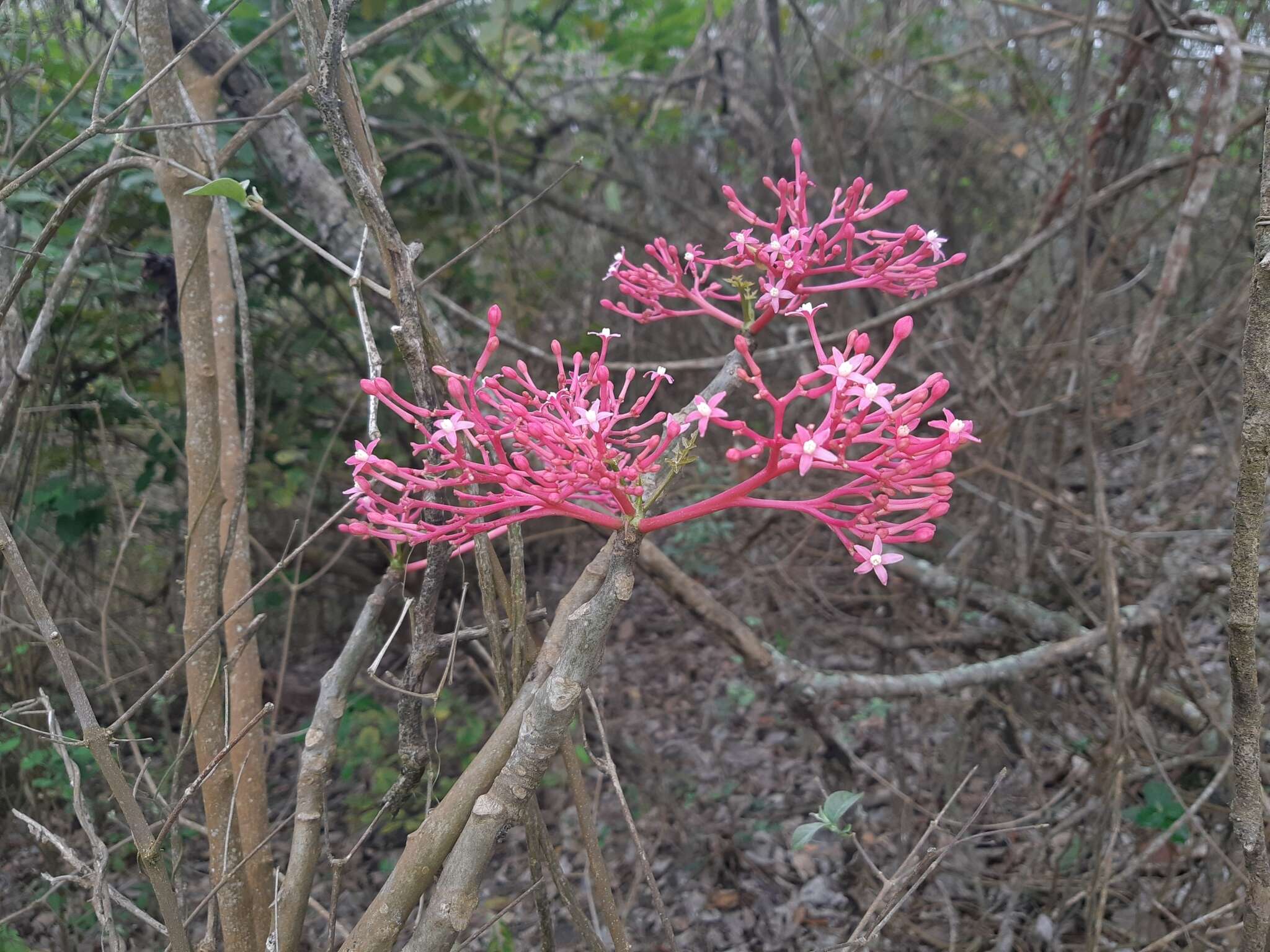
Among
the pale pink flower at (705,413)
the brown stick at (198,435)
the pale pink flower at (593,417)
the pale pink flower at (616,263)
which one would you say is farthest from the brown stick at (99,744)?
the pale pink flower at (616,263)

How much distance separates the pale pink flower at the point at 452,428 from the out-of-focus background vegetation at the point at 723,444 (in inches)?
48.1

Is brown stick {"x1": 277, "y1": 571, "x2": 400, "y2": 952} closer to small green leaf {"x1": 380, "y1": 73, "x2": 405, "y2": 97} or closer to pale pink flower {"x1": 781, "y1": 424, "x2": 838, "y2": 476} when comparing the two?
pale pink flower {"x1": 781, "y1": 424, "x2": 838, "y2": 476}

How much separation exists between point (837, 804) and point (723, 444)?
2727 millimetres

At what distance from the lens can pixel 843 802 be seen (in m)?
1.55

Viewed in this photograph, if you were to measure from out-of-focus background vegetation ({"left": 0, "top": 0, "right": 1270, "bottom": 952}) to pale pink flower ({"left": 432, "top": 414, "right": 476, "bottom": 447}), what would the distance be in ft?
4.01

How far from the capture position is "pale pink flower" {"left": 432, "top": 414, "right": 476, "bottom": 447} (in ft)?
3.21

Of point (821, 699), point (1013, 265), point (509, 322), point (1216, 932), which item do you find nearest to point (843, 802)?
point (821, 699)

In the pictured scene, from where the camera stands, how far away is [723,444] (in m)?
4.18

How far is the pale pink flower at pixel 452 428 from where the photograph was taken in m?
0.98

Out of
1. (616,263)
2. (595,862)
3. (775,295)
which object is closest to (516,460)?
(775,295)

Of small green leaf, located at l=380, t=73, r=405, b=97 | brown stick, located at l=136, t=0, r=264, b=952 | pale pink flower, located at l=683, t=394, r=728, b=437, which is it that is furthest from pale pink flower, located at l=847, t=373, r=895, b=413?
small green leaf, located at l=380, t=73, r=405, b=97

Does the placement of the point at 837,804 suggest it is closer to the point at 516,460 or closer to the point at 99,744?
the point at 516,460

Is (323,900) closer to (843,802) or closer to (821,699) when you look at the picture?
(821,699)

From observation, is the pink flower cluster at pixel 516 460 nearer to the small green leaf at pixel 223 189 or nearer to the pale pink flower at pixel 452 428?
the pale pink flower at pixel 452 428
